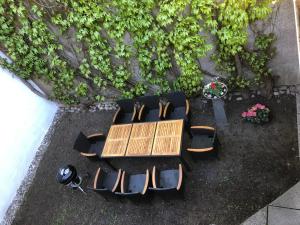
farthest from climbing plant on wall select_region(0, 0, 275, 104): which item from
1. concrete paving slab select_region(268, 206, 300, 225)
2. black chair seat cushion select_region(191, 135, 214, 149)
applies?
concrete paving slab select_region(268, 206, 300, 225)

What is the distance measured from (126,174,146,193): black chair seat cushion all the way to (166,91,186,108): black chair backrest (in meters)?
1.69

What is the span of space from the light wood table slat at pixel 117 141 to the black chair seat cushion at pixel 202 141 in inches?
53.1

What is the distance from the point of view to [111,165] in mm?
6953

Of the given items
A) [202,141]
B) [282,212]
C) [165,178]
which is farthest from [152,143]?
[282,212]

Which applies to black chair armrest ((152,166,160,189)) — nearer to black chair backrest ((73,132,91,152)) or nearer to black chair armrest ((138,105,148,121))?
black chair armrest ((138,105,148,121))

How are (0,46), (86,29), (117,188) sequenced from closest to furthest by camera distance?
(117,188) < (86,29) < (0,46)

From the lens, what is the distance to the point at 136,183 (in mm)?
6348

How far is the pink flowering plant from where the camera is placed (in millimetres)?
6641

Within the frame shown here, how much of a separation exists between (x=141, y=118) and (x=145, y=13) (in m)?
2.16

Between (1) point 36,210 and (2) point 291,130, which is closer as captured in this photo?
(2) point 291,130

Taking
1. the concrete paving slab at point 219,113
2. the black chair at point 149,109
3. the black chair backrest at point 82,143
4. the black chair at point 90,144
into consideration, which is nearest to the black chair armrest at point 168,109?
the black chair at point 149,109

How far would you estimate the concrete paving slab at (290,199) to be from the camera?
516 cm

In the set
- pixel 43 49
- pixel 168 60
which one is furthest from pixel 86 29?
pixel 168 60

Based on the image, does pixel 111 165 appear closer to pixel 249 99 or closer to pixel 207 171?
pixel 207 171
